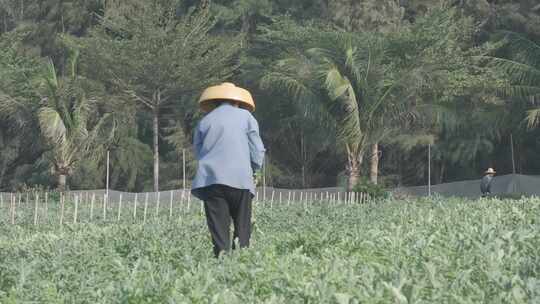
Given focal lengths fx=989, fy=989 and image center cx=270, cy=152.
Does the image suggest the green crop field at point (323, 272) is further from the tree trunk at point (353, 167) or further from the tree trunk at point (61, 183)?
the tree trunk at point (61, 183)

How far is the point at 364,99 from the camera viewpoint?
25.8 m

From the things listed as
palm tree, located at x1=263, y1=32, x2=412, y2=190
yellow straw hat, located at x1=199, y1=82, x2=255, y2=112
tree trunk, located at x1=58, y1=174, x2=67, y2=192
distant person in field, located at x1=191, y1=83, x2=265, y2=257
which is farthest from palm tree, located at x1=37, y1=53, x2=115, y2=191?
distant person in field, located at x1=191, y1=83, x2=265, y2=257

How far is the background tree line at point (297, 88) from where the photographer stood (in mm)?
26938

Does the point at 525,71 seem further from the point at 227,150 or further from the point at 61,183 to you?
the point at 227,150

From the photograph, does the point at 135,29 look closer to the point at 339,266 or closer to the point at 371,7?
the point at 371,7

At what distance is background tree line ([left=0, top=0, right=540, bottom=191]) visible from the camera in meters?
26.9

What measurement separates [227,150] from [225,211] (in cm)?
44

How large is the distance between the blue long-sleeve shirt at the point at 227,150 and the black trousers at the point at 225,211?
7cm

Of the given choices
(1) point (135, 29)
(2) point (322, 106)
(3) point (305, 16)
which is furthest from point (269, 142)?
(2) point (322, 106)

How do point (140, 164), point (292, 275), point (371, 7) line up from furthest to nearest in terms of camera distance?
point (140, 164), point (371, 7), point (292, 275)

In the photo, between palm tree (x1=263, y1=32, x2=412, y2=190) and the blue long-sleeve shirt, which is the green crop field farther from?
palm tree (x1=263, y1=32, x2=412, y2=190)

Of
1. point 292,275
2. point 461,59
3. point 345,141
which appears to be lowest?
point 292,275

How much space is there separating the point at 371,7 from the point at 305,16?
9.46 ft

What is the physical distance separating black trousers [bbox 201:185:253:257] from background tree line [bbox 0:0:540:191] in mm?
17543
